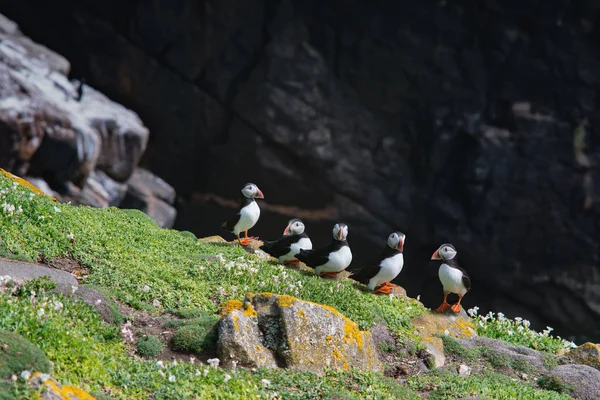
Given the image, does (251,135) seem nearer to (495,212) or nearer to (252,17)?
(252,17)

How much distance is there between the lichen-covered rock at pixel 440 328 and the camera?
11805 mm

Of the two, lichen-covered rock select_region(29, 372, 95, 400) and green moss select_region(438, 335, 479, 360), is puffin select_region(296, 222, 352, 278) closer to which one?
green moss select_region(438, 335, 479, 360)

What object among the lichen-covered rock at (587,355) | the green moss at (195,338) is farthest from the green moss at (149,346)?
the lichen-covered rock at (587,355)

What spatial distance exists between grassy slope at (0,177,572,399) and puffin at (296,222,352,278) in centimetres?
28

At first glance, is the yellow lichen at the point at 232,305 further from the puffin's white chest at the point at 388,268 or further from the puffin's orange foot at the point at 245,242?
the puffin's orange foot at the point at 245,242

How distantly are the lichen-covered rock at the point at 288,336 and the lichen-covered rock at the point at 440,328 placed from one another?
1.96 m

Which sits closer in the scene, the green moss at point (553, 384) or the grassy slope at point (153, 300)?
the grassy slope at point (153, 300)

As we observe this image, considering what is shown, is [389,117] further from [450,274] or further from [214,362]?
[214,362]

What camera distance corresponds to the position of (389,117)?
41.7 meters

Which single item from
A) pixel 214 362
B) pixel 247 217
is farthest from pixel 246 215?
pixel 214 362

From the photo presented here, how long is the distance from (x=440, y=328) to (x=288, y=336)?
13.2 ft

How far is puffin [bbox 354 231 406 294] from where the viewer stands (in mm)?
13249

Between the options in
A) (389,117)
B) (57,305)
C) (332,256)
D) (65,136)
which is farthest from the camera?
(389,117)

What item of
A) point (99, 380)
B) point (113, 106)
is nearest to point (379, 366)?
point (99, 380)
